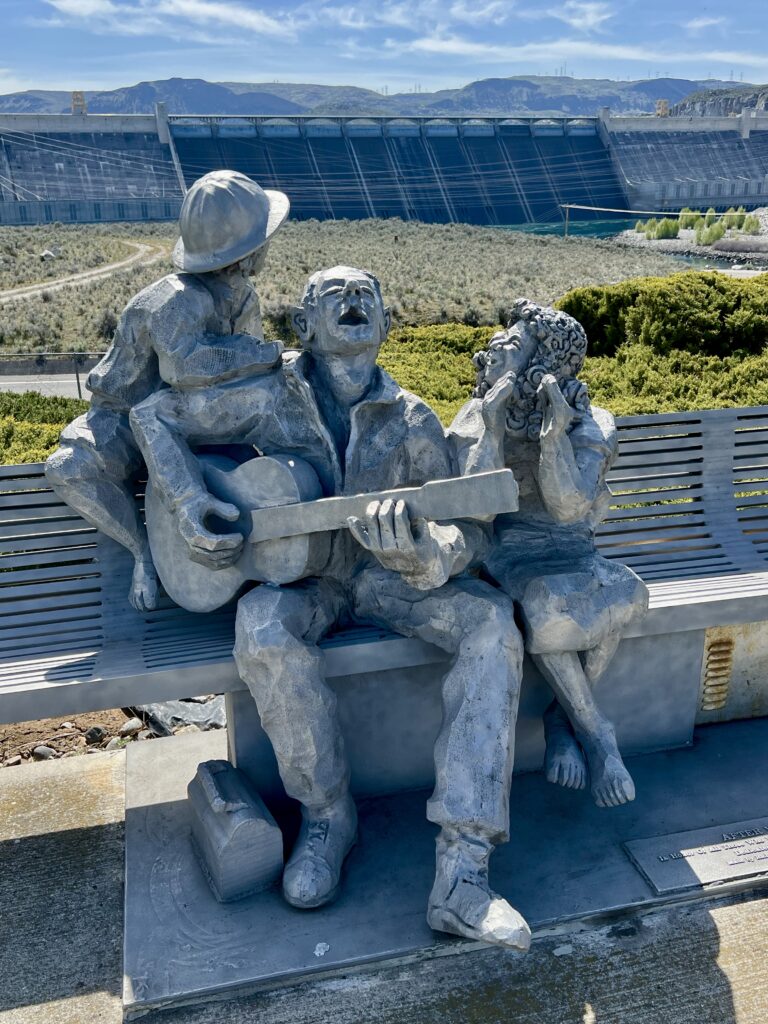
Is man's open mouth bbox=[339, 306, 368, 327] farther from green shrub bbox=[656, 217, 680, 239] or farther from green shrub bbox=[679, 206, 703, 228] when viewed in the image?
green shrub bbox=[679, 206, 703, 228]

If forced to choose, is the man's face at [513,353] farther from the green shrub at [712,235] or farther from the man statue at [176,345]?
the green shrub at [712,235]

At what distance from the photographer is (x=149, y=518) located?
3379 millimetres

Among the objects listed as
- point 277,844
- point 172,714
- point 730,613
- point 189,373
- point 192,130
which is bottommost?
point 172,714

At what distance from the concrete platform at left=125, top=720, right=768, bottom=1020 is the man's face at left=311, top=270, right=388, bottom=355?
1670 millimetres

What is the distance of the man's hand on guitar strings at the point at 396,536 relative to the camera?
116 inches

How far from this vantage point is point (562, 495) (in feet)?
10.5

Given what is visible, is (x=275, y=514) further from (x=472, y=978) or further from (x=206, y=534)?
(x=472, y=978)

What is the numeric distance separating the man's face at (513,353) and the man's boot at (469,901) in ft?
4.78

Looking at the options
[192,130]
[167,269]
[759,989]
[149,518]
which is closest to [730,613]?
[759,989]

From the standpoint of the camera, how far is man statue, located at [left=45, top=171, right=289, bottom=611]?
3.22m

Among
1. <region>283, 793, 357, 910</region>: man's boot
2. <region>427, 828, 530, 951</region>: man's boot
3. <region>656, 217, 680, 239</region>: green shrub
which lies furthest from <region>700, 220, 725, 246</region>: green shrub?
<region>427, 828, 530, 951</region>: man's boot

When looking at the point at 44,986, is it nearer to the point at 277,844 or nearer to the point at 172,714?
the point at 277,844

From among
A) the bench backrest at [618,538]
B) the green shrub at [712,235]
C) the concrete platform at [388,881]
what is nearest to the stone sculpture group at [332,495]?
the concrete platform at [388,881]

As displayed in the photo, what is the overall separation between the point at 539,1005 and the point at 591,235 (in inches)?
1460
